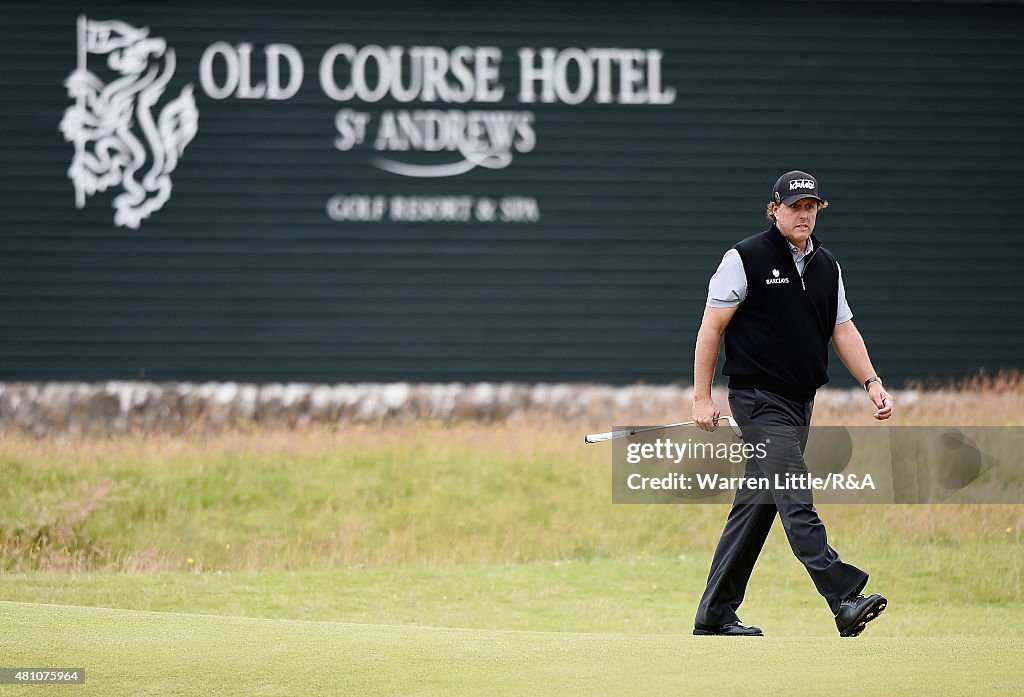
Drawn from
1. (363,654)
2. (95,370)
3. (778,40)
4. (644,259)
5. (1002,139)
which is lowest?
(363,654)

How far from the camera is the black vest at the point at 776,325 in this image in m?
5.56

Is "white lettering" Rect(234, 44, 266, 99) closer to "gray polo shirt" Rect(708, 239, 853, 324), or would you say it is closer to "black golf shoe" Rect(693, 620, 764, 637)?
"gray polo shirt" Rect(708, 239, 853, 324)

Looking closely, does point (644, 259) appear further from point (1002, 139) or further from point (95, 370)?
point (95, 370)

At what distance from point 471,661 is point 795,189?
7.91ft

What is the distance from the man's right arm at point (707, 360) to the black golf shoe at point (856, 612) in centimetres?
84

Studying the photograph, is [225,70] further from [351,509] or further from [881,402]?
[881,402]

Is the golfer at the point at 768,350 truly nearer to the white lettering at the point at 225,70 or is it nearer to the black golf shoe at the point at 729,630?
the black golf shoe at the point at 729,630

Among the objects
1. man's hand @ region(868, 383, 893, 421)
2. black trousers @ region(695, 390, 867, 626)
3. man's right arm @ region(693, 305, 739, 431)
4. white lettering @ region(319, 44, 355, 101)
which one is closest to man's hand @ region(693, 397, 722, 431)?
man's right arm @ region(693, 305, 739, 431)

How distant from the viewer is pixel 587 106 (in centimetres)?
1396

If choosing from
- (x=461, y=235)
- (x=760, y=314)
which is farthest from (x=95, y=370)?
(x=760, y=314)

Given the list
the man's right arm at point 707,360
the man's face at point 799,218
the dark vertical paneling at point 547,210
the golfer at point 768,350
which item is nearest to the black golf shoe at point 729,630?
the golfer at point 768,350

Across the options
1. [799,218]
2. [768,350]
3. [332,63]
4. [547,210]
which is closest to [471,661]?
[768,350]

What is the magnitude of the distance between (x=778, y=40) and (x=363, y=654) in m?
11.0

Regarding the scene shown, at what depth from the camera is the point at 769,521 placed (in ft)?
18.5
